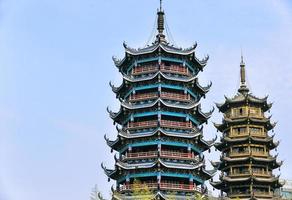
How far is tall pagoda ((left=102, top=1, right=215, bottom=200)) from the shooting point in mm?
46781

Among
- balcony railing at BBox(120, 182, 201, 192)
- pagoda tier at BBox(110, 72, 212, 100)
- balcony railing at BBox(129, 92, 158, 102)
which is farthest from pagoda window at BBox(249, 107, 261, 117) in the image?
balcony railing at BBox(120, 182, 201, 192)

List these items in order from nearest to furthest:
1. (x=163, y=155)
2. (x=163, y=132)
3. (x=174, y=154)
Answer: (x=163, y=155) → (x=163, y=132) → (x=174, y=154)

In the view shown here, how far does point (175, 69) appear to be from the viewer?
168ft

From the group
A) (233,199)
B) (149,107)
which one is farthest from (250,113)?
(149,107)

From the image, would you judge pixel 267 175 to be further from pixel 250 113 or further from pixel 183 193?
pixel 183 193

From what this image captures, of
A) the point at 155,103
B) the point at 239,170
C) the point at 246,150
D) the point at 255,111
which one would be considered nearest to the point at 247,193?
the point at 239,170

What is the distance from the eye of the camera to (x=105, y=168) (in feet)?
162

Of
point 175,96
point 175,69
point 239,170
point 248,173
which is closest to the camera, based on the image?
point 175,96

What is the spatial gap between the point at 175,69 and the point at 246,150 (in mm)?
13224

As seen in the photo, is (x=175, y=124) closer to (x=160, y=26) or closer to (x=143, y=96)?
(x=143, y=96)

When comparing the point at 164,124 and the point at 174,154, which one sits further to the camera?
the point at 164,124

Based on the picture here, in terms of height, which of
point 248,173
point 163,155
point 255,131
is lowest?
point 163,155

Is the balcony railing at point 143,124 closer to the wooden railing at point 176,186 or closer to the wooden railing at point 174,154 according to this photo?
the wooden railing at point 174,154

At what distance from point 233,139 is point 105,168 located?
15928 mm
